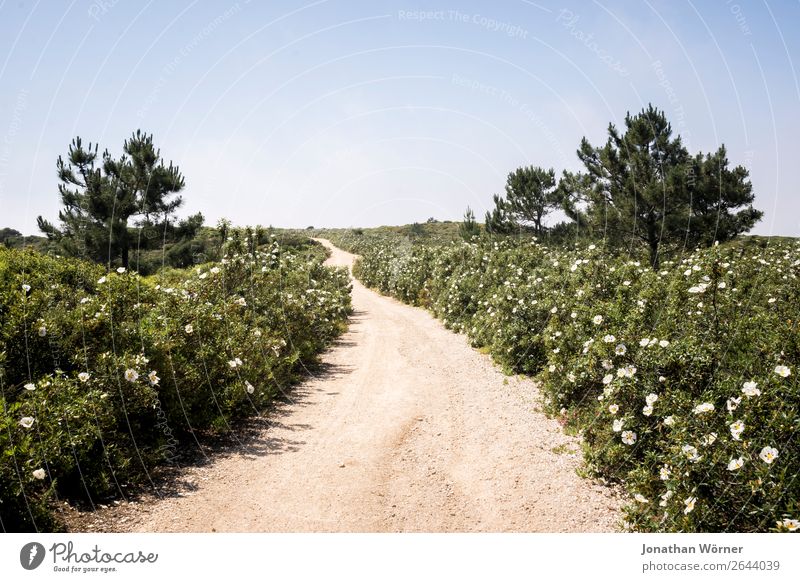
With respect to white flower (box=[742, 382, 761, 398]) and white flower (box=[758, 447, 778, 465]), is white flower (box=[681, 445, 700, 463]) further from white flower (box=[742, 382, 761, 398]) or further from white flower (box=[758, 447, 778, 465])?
white flower (box=[742, 382, 761, 398])

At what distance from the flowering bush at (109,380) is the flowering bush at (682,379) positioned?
569cm

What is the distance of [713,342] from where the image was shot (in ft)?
19.8

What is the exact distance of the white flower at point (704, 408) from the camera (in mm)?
4535

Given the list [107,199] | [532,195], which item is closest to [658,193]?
[532,195]

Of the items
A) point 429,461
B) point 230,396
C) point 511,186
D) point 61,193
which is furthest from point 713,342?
point 511,186

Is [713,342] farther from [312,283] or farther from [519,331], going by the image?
[312,283]

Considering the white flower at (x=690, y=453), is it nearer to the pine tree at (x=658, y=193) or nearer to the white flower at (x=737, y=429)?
the white flower at (x=737, y=429)

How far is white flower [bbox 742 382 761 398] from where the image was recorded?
4.46 metres

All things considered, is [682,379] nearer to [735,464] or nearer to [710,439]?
[710,439]

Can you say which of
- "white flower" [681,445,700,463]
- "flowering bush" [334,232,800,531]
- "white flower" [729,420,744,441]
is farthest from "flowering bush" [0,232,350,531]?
"white flower" [729,420,744,441]

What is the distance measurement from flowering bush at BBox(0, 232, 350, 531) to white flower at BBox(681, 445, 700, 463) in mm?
5876

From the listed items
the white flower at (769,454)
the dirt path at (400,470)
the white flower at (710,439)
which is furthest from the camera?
the dirt path at (400,470)

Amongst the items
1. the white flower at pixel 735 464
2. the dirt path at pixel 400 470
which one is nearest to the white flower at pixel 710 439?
the white flower at pixel 735 464
